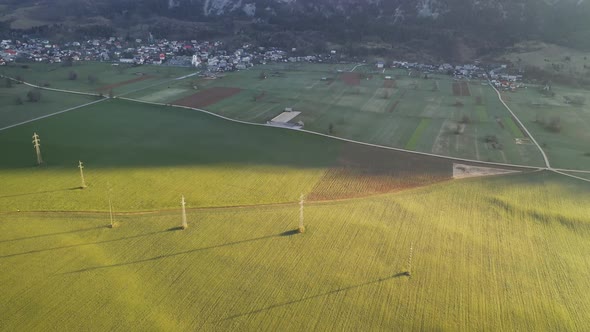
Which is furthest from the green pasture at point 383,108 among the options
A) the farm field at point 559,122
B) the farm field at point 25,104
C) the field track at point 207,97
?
the farm field at point 25,104

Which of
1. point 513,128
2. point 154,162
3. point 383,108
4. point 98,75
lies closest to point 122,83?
point 98,75

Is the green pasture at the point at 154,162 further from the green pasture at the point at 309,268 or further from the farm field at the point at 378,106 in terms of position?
the farm field at the point at 378,106

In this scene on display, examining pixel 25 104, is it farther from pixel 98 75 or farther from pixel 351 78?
pixel 351 78

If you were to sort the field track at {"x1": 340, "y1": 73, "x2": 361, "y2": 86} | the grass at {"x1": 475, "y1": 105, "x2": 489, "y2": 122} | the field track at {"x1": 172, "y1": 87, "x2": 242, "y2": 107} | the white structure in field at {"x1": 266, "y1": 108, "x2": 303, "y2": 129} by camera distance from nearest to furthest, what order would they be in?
the white structure in field at {"x1": 266, "y1": 108, "x2": 303, "y2": 129} → the grass at {"x1": 475, "y1": 105, "x2": 489, "y2": 122} → the field track at {"x1": 172, "y1": 87, "x2": 242, "y2": 107} → the field track at {"x1": 340, "y1": 73, "x2": 361, "y2": 86}

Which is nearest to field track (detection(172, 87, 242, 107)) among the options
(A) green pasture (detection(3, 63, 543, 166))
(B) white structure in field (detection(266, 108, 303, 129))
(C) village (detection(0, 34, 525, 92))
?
(A) green pasture (detection(3, 63, 543, 166))

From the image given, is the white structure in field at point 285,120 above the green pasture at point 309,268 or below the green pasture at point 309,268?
above

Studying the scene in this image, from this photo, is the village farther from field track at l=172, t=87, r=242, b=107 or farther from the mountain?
field track at l=172, t=87, r=242, b=107

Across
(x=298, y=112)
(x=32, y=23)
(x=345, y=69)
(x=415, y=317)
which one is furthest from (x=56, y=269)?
(x=32, y=23)
